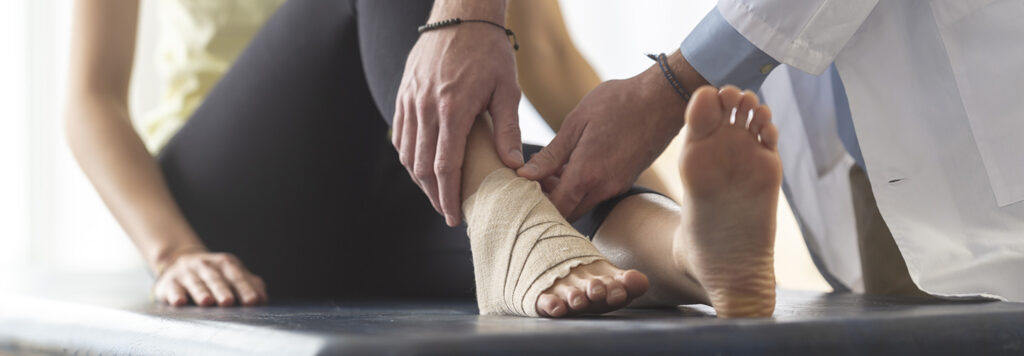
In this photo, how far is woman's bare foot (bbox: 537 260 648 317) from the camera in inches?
21.5

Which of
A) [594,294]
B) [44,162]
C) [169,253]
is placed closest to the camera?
[594,294]

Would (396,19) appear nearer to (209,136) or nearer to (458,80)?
(458,80)

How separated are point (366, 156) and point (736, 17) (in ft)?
1.69

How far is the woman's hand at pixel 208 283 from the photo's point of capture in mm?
826

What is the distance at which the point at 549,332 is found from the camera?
1.41 feet

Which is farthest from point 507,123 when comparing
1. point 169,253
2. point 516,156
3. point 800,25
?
point 169,253

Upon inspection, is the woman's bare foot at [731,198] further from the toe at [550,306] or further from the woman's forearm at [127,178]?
the woman's forearm at [127,178]

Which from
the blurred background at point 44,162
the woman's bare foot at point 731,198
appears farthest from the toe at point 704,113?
the blurred background at point 44,162

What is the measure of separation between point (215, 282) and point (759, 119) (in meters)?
0.58

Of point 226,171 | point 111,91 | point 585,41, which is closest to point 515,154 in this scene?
point 226,171

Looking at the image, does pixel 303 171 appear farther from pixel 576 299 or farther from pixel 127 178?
pixel 576 299

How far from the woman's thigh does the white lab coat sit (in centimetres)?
47

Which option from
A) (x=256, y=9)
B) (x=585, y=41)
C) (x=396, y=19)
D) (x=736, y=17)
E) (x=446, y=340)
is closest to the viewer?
(x=446, y=340)

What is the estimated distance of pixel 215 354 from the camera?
48cm
